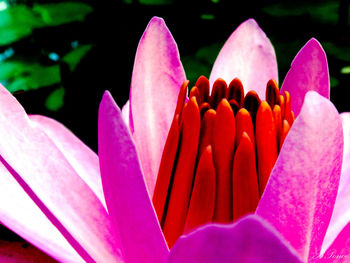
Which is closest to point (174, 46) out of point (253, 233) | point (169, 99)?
point (169, 99)

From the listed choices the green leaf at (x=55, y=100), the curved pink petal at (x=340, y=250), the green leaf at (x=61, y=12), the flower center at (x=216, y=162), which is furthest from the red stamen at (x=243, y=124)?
the green leaf at (x=61, y=12)

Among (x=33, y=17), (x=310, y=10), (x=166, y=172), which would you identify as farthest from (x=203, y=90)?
(x=33, y=17)

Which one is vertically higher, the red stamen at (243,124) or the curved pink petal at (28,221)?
the red stamen at (243,124)

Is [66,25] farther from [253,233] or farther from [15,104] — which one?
[253,233]

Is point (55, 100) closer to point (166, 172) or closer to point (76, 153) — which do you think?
point (76, 153)

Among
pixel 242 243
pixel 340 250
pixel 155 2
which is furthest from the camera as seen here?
pixel 155 2

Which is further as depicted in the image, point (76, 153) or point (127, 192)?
point (76, 153)

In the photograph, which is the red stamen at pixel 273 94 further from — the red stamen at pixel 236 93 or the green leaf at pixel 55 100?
the green leaf at pixel 55 100

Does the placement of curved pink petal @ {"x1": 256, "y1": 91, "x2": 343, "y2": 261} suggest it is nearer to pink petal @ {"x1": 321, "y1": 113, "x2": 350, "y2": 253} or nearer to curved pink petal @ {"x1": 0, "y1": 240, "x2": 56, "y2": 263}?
pink petal @ {"x1": 321, "y1": 113, "x2": 350, "y2": 253}
